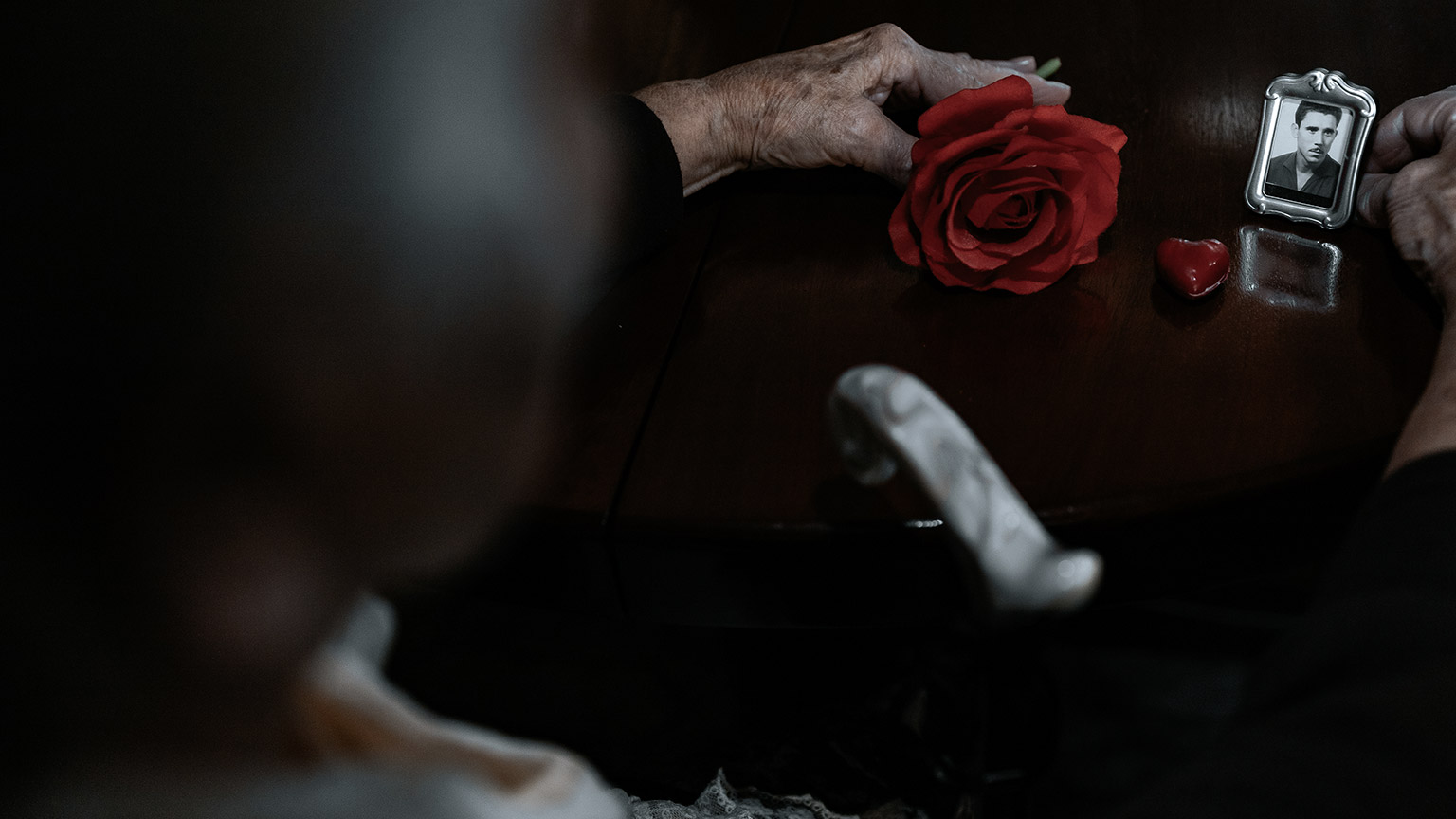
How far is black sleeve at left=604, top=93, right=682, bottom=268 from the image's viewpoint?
0.68 metres

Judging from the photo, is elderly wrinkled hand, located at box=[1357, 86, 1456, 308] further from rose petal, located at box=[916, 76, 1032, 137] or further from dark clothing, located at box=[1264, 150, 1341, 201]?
rose petal, located at box=[916, 76, 1032, 137]

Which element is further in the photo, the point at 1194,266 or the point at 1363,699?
the point at 1194,266

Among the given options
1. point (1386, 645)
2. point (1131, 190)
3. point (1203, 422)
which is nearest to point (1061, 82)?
point (1131, 190)

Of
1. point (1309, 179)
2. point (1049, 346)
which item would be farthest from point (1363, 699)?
point (1309, 179)

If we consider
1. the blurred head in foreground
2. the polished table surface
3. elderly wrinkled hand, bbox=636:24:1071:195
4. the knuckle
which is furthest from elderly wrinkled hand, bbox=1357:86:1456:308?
the blurred head in foreground

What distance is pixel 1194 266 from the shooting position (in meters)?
0.65

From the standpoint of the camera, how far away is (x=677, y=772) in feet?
2.03

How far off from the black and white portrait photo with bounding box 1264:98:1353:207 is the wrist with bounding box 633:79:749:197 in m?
0.39

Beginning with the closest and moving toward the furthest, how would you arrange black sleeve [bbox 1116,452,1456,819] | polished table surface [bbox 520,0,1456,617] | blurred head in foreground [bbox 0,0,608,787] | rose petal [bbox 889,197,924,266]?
1. blurred head in foreground [bbox 0,0,608,787]
2. black sleeve [bbox 1116,452,1456,819]
3. polished table surface [bbox 520,0,1456,617]
4. rose petal [bbox 889,197,924,266]

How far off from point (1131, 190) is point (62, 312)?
73 centimetres

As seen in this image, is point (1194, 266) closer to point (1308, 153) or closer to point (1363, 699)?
point (1308, 153)

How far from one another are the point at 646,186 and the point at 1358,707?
54 cm

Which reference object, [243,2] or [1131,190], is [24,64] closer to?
[243,2]

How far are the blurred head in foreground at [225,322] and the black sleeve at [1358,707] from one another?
0.98ft
